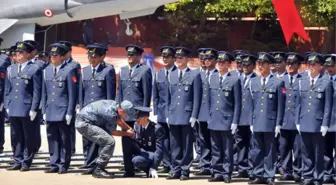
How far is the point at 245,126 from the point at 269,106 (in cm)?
78

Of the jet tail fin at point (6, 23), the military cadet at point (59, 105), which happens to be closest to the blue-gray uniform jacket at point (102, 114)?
the military cadet at point (59, 105)

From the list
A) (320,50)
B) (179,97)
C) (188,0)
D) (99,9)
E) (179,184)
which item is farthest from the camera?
(320,50)

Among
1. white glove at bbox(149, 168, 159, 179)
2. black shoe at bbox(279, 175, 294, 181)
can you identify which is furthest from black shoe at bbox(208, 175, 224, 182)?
black shoe at bbox(279, 175, 294, 181)

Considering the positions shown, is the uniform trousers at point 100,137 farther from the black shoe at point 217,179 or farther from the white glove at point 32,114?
the black shoe at point 217,179

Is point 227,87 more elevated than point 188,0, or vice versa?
point 188,0

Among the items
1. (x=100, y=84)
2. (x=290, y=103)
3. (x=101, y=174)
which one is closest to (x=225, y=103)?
(x=290, y=103)

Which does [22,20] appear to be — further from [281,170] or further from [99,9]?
[281,170]

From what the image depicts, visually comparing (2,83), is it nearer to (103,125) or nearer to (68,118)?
(68,118)

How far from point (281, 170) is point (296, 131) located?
0.57 meters

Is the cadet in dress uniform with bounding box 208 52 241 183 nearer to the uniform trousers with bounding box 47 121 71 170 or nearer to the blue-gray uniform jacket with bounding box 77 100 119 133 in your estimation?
the blue-gray uniform jacket with bounding box 77 100 119 133

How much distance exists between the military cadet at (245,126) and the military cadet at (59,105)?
225cm

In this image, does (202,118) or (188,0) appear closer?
(202,118)

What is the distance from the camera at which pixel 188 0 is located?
3055 cm

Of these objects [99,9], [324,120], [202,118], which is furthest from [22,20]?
[324,120]
